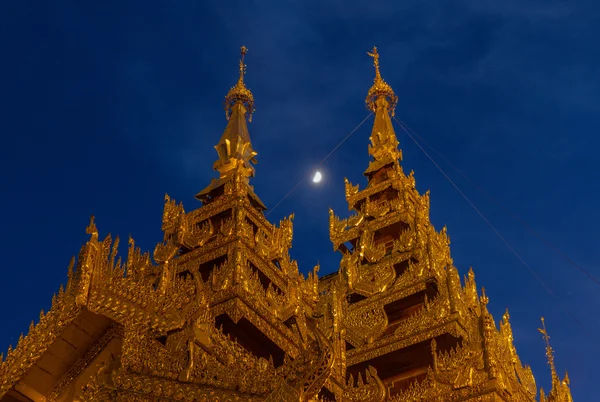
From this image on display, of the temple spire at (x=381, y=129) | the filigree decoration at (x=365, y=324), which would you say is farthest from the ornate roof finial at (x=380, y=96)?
the filigree decoration at (x=365, y=324)

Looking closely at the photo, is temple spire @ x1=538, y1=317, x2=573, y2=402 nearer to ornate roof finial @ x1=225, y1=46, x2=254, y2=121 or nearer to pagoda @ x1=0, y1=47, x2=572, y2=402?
pagoda @ x1=0, y1=47, x2=572, y2=402

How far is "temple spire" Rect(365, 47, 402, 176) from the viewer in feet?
80.0

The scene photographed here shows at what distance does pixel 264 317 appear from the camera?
1493cm

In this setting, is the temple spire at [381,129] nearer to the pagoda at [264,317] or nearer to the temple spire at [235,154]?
the pagoda at [264,317]

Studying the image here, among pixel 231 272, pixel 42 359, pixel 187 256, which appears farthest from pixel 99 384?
pixel 187 256

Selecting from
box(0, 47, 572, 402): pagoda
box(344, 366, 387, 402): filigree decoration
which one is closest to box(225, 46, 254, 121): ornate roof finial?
box(0, 47, 572, 402): pagoda

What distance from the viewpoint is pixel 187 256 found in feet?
56.4

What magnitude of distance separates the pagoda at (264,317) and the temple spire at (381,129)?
0.06m

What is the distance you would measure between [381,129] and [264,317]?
468 inches

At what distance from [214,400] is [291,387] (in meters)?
0.90

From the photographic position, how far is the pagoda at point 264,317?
8078 mm

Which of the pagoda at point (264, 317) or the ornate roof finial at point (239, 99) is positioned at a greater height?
the ornate roof finial at point (239, 99)

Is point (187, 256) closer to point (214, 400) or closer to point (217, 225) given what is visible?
point (217, 225)

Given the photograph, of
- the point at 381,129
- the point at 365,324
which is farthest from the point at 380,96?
the point at 365,324
